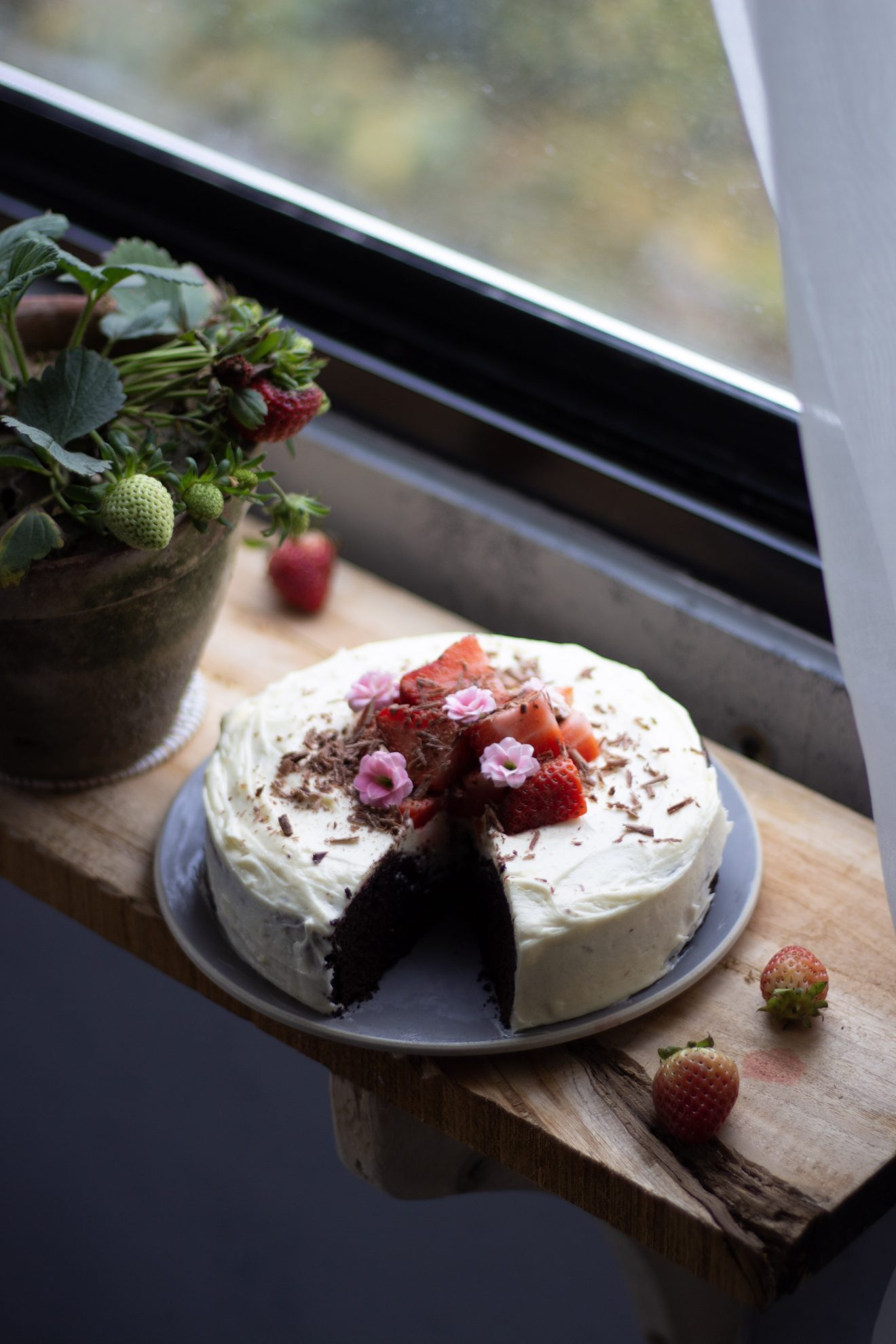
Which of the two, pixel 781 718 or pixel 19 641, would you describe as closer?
pixel 19 641

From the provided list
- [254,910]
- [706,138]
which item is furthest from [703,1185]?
[706,138]

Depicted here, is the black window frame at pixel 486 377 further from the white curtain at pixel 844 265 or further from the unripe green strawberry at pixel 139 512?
the unripe green strawberry at pixel 139 512

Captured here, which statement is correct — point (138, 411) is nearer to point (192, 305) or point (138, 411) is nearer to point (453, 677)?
point (192, 305)

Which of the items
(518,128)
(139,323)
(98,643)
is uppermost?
(518,128)

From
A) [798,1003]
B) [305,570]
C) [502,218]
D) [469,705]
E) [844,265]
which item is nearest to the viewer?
[844,265]

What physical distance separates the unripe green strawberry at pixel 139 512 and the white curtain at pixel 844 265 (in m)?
0.55

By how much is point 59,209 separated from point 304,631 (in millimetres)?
1010

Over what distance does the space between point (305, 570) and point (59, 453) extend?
1.91 feet

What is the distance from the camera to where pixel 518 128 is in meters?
1.77

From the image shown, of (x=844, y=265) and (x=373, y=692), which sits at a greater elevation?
(x=844, y=265)

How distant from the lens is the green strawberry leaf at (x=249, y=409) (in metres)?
1.26

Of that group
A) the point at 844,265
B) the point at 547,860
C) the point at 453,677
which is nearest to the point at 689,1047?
the point at 547,860

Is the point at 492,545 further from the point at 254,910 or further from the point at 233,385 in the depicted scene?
the point at 254,910

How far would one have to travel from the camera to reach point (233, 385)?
4.18 feet
